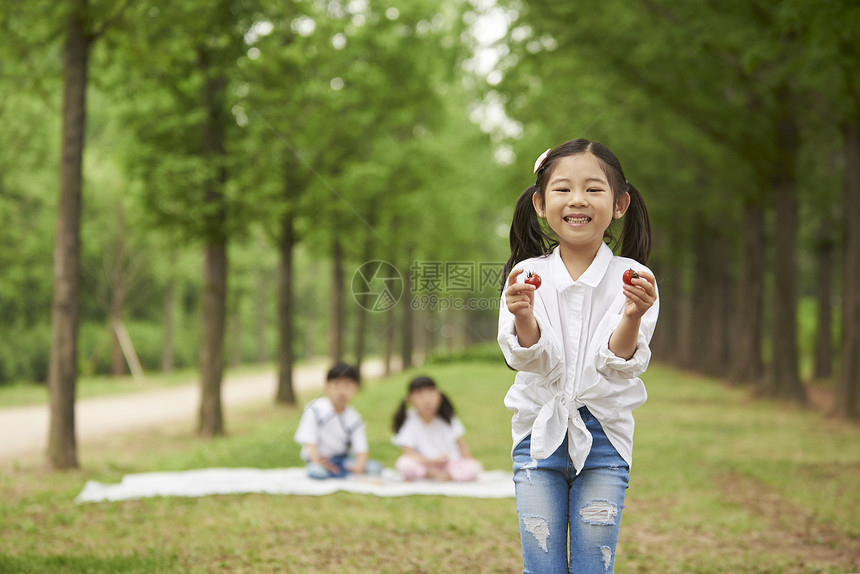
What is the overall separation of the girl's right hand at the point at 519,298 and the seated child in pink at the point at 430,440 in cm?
449

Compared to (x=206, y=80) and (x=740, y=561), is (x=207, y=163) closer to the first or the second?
(x=206, y=80)

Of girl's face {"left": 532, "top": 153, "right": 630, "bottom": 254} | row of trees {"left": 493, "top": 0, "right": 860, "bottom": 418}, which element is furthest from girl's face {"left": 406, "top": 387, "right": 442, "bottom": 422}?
girl's face {"left": 532, "top": 153, "right": 630, "bottom": 254}

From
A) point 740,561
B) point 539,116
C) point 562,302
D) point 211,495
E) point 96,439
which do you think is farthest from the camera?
point 539,116

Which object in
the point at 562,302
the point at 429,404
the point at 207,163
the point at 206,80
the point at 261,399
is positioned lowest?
the point at 261,399

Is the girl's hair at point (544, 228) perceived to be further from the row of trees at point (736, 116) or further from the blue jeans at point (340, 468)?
the blue jeans at point (340, 468)

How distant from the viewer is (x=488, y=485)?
21.8 feet

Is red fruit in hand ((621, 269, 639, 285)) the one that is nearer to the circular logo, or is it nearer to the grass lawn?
the circular logo

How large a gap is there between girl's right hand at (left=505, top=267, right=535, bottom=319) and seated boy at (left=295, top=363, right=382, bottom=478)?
446 centimetres

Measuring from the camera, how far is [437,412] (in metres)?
6.90

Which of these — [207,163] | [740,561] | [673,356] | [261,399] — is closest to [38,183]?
[261,399]

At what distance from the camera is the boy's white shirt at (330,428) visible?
6.65m

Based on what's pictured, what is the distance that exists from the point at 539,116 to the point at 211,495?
1117 cm

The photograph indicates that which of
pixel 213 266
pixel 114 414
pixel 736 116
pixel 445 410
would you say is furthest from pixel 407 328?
pixel 445 410

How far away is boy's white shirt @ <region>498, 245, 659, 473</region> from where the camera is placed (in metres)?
2.28
